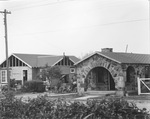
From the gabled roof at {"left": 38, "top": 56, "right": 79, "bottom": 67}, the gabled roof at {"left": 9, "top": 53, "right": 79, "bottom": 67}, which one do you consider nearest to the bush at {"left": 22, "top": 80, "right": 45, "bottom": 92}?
the gabled roof at {"left": 9, "top": 53, "right": 79, "bottom": 67}

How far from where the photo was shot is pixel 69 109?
1016 centimetres

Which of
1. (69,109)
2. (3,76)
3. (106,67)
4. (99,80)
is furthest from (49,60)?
(69,109)

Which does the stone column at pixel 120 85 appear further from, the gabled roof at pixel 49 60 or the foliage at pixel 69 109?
the gabled roof at pixel 49 60

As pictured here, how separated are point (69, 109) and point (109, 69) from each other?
13543mm

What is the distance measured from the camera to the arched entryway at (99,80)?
86.6 feet


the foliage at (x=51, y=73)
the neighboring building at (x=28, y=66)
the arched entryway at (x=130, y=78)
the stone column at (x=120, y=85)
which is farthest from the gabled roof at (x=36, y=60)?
the stone column at (x=120, y=85)

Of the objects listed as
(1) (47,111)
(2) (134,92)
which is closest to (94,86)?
(2) (134,92)

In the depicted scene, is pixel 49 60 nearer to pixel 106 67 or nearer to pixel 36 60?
pixel 36 60

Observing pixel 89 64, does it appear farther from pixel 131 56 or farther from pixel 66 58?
pixel 66 58

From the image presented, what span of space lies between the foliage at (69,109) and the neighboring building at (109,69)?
11.8 m

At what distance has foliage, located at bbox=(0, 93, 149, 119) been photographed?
9250 millimetres

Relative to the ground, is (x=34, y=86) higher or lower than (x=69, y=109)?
higher

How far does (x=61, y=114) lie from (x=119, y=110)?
2017 millimetres

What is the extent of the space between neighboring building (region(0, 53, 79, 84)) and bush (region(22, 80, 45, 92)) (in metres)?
3.87
